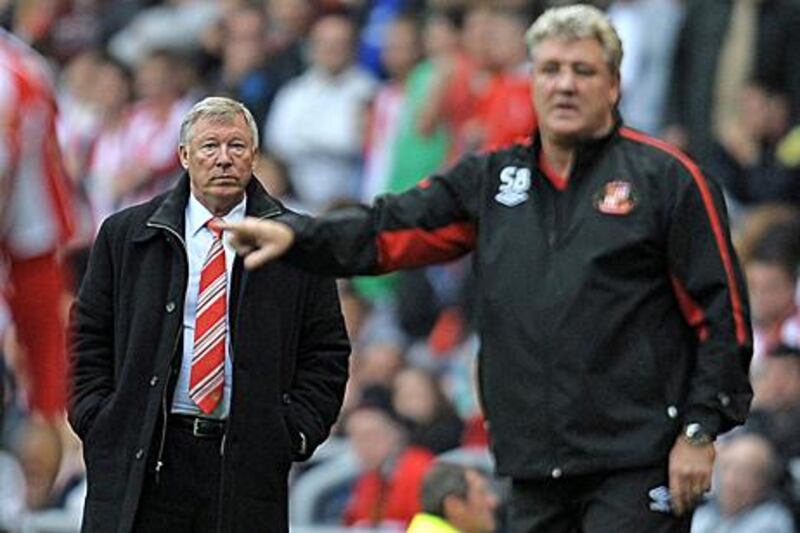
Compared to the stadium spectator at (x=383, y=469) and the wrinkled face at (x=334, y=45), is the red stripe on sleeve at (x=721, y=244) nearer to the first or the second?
the stadium spectator at (x=383, y=469)

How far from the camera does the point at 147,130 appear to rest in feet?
56.7

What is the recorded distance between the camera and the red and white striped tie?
738 cm

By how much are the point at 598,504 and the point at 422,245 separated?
0.97 metres

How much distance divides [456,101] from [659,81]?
127 centimetres

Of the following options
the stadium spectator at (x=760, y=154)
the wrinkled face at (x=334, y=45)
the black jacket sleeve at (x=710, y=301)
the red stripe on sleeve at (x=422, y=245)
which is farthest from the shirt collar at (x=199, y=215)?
the wrinkled face at (x=334, y=45)

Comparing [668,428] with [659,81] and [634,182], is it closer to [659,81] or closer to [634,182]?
[634,182]

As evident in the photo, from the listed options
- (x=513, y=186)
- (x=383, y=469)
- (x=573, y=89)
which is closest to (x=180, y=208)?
(x=513, y=186)

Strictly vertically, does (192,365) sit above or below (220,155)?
below

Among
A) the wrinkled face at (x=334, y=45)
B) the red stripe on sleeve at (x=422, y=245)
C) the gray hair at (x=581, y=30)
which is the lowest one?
the red stripe on sleeve at (x=422, y=245)

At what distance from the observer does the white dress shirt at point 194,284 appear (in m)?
7.41

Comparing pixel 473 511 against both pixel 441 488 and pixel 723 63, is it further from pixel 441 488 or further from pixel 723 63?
pixel 723 63

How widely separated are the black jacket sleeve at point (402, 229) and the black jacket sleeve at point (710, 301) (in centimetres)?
68

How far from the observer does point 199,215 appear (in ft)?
24.7

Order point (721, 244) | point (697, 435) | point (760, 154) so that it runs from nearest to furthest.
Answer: point (697, 435) < point (721, 244) < point (760, 154)
